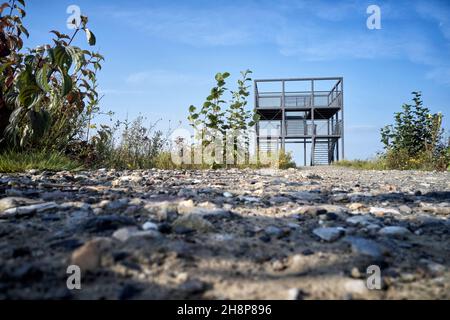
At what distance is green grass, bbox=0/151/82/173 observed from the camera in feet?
13.0

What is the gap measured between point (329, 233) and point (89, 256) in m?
1.12

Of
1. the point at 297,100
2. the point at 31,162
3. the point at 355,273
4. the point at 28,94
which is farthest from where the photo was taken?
the point at 297,100

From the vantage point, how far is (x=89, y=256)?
3.91 ft

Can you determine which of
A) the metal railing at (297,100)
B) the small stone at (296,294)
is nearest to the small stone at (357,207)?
the small stone at (296,294)

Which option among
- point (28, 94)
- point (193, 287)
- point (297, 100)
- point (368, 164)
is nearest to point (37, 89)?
point (28, 94)

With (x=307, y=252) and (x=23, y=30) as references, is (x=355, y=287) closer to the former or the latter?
(x=307, y=252)

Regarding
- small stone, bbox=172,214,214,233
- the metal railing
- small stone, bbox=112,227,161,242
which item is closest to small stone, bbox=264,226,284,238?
small stone, bbox=172,214,214,233

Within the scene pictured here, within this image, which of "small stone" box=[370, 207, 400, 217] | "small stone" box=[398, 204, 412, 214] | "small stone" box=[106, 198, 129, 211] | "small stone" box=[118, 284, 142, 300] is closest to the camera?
"small stone" box=[118, 284, 142, 300]

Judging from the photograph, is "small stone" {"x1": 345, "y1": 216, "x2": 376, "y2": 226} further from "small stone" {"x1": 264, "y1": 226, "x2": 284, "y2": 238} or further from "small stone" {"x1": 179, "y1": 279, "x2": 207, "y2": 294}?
"small stone" {"x1": 179, "y1": 279, "x2": 207, "y2": 294}

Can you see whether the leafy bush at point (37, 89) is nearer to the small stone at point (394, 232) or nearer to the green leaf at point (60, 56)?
the green leaf at point (60, 56)

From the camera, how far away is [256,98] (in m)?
19.3

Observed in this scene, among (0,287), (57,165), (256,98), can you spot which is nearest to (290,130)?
(256,98)

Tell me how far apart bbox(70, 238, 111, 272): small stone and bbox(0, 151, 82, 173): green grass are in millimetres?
3436
